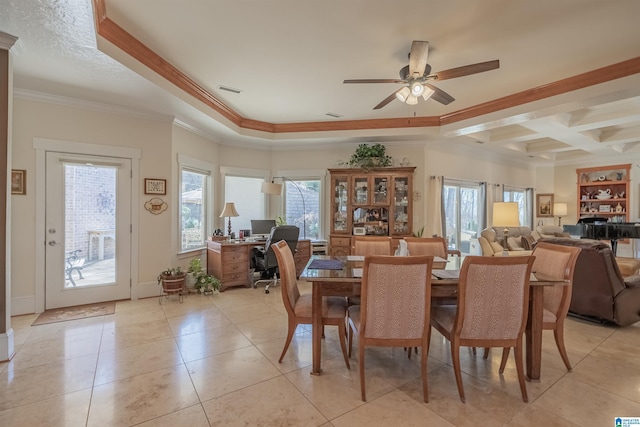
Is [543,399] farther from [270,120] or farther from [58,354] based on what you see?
[270,120]

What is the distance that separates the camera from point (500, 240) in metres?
5.93

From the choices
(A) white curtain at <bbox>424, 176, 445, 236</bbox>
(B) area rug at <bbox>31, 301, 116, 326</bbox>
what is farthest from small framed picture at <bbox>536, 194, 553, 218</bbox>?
(B) area rug at <bbox>31, 301, 116, 326</bbox>

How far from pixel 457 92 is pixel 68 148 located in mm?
4987

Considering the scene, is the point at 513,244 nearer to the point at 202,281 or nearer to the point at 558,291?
the point at 558,291

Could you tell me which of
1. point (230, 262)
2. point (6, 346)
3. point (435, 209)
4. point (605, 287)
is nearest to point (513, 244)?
point (435, 209)

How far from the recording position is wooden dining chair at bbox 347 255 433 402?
189 centimetres

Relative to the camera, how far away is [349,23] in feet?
7.97

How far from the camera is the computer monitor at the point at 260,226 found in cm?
530

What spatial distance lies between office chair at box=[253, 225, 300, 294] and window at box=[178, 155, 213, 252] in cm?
112

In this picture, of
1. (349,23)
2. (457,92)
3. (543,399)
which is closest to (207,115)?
(349,23)

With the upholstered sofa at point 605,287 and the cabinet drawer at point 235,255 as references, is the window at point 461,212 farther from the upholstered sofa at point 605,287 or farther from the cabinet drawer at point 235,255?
the cabinet drawer at point 235,255

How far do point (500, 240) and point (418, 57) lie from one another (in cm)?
490

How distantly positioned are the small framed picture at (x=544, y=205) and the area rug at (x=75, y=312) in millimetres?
9914

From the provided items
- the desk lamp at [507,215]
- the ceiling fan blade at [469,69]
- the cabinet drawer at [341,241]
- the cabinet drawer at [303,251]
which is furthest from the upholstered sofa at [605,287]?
the cabinet drawer at [303,251]
